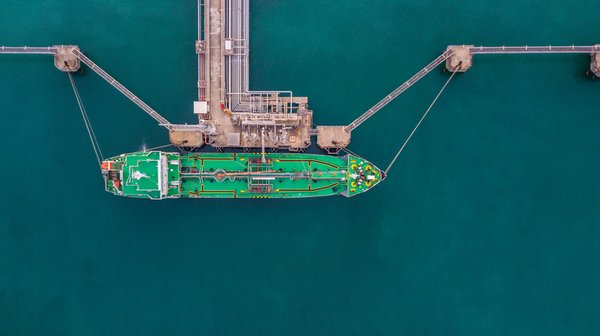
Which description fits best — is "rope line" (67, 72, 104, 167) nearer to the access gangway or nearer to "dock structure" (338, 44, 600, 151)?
"dock structure" (338, 44, 600, 151)

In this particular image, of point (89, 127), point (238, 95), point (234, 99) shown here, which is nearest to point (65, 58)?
point (89, 127)

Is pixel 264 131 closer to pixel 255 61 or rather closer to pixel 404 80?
pixel 255 61

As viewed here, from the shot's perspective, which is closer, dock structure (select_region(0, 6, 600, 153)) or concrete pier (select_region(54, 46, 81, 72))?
dock structure (select_region(0, 6, 600, 153))

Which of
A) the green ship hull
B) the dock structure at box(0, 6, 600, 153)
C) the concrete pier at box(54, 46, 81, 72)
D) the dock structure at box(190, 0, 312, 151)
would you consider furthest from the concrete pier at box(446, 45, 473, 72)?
the concrete pier at box(54, 46, 81, 72)

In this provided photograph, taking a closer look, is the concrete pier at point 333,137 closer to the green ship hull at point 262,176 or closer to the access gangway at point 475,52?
the access gangway at point 475,52

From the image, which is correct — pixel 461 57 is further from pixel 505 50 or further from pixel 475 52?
pixel 505 50

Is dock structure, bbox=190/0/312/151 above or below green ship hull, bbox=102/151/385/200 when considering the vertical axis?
above
